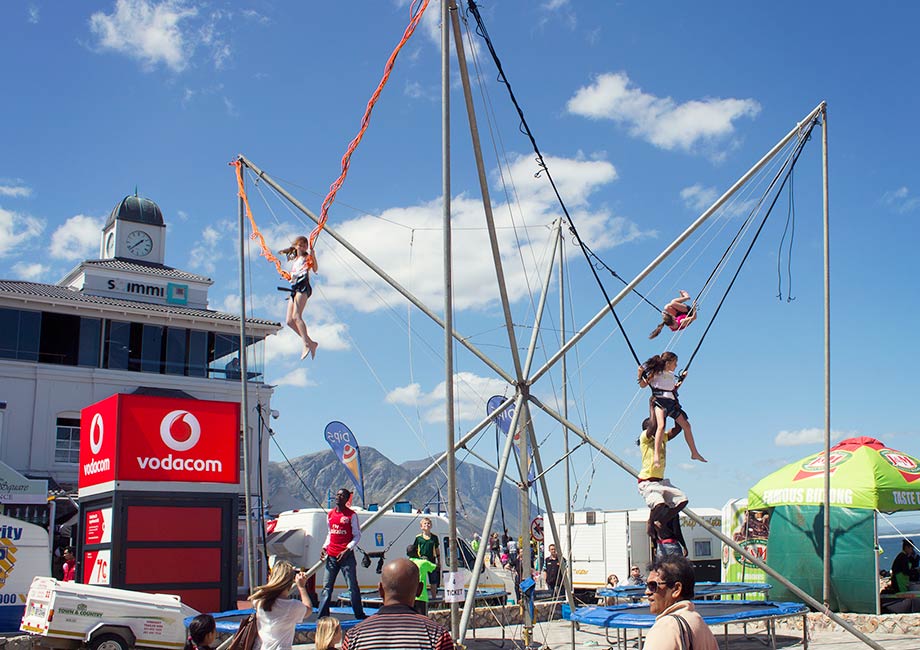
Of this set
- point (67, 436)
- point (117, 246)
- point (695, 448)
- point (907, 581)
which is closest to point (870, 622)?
point (907, 581)

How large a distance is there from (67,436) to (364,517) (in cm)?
1844

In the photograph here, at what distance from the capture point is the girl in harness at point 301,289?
37.9 ft

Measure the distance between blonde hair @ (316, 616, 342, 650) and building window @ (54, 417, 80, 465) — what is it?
101 feet

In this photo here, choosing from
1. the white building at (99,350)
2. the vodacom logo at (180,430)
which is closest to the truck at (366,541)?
the vodacom logo at (180,430)

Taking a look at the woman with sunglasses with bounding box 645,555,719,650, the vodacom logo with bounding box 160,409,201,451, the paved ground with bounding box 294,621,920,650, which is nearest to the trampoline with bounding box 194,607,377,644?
the paved ground with bounding box 294,621,920,650

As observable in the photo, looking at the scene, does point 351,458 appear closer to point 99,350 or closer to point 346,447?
point 346,447

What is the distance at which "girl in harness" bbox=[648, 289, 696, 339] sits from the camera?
1170cm

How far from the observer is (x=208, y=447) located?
13.8 meters

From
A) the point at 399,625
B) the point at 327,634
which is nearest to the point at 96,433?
the point at 327,634

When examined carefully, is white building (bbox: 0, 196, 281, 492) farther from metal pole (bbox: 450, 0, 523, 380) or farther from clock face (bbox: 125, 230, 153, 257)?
metal pole (bbox: 450, 0, 523, 380)

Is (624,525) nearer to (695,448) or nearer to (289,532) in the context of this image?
(289,532)

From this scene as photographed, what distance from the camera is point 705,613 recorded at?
11.3 meters

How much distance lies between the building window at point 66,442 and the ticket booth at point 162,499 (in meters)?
21.7

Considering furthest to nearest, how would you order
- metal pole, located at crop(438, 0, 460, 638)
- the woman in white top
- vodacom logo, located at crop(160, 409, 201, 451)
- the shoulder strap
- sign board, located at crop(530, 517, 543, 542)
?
sign board, located at crop(530, 517, 543, 542), vodacom logo, located at crop(160, 409, 201, 451), metal pole, located at crop(438, 0, 460, 638), the woman in white top, the shoulder strap
